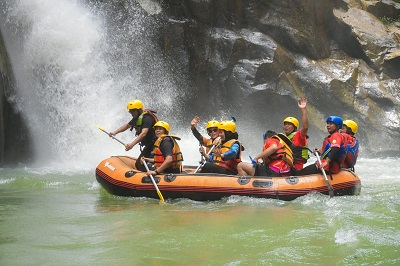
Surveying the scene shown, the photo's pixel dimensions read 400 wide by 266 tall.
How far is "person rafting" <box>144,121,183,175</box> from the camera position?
8.51 m

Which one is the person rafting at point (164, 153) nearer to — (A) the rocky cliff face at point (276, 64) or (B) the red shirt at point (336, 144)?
(B) the red shirt at point (336, 144)

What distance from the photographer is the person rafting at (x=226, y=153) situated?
8.52 metres

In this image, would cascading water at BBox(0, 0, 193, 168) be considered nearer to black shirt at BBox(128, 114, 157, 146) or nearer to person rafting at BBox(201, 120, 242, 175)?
black shirt at BBox(128, 114, 157, 146)

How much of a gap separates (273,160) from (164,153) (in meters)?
1.83

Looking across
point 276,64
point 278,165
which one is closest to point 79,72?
point 276,64

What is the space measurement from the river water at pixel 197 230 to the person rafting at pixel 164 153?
650 millimetres

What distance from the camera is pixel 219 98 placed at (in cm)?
1830

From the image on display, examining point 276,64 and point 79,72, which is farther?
point 276,64

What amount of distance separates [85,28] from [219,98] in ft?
17.2

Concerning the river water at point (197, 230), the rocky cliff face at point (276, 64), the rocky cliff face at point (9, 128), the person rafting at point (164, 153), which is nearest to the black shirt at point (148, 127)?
the person rafting at point (164, 153)

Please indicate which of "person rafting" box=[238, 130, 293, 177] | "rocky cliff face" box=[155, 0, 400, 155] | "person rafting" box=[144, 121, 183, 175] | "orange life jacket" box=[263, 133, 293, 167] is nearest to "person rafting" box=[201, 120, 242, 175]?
"person rafting" box=[238, 130, 293, 177]

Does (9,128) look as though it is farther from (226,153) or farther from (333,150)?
(333,150)

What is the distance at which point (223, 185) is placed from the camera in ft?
26.6

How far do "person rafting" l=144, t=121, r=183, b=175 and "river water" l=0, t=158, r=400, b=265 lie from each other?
65 cm
